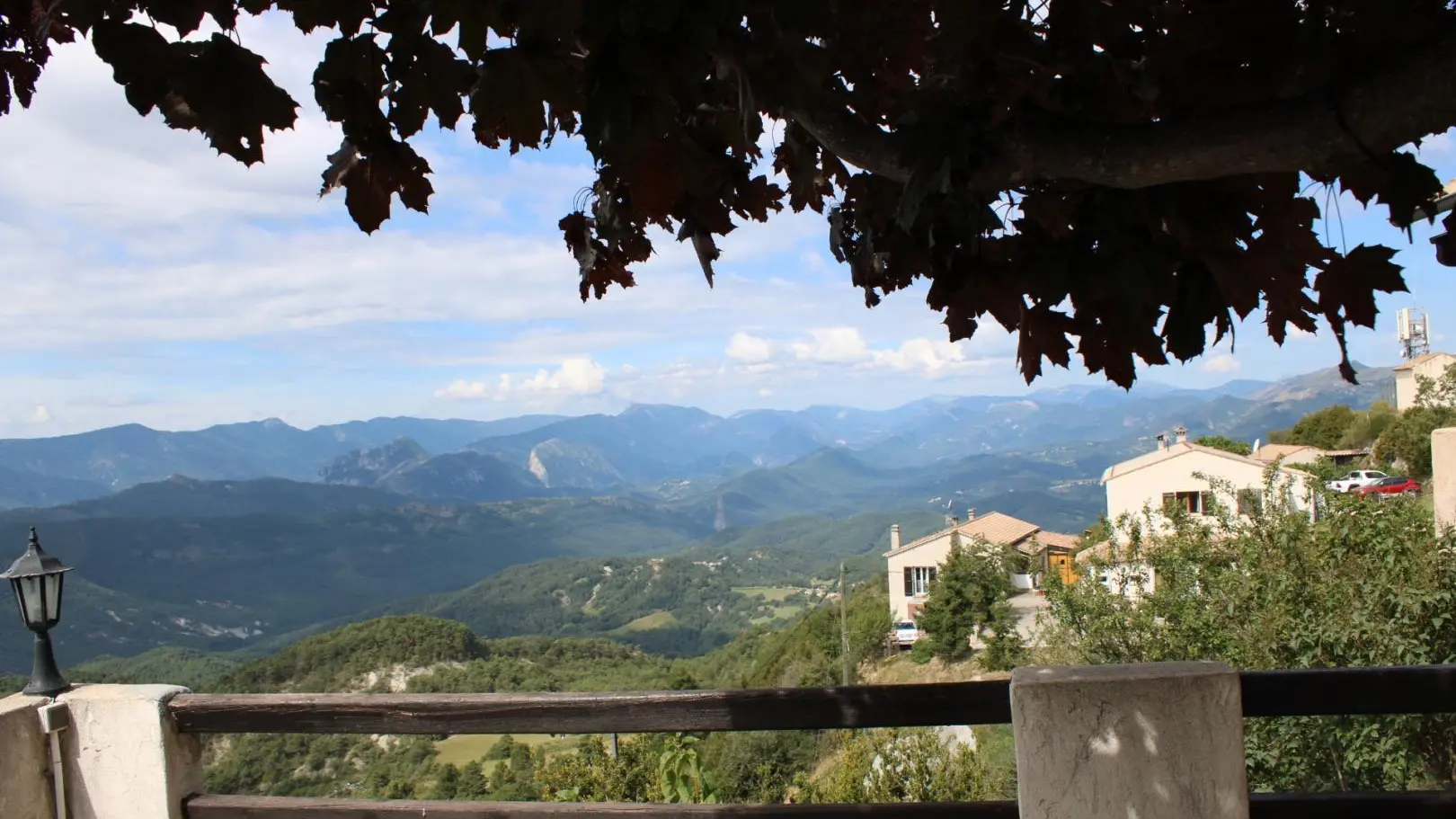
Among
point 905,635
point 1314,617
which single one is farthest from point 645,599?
point 1314,617

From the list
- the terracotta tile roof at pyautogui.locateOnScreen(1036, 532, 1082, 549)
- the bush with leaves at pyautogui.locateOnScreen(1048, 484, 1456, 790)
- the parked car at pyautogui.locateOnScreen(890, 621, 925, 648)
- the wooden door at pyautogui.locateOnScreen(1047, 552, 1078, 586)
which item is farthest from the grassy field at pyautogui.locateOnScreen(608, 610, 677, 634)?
the bush with leaves at pyautogui.locateOnScreen(1048, 484, 1456, 790)

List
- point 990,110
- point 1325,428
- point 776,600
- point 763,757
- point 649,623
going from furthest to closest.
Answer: point 776,600 → point 649,623 → point 1325,428 → point 763,757 → point 990,110

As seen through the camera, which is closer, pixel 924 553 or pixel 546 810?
pixel 546 810

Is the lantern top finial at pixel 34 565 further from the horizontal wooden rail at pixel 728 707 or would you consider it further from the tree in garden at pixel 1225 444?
the tree in garden at pixel 1225 444

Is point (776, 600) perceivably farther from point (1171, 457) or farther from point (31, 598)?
point (31, 598)

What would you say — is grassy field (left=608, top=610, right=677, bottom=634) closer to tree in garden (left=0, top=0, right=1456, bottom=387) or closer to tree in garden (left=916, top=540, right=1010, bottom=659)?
tree in garden (left=916, top=540, right=1010, bottom=659)

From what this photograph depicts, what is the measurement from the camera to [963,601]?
3409 cm

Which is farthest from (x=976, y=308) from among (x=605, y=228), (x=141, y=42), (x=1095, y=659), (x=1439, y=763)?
(x=1095, y=659)

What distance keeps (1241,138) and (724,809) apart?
2.07m

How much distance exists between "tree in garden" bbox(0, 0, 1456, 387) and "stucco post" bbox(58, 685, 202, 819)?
221 cm

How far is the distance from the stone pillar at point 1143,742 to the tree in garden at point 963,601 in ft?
103

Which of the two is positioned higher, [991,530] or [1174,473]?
[1174,473]

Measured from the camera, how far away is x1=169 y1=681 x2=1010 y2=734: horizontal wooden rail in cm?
250

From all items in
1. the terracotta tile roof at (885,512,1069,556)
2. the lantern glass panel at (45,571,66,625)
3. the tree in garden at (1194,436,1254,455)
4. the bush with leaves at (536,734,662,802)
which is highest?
the lantern glass panel at (45,571,66,625)
